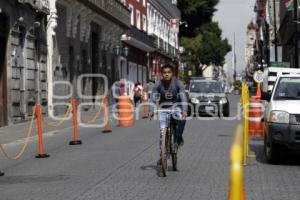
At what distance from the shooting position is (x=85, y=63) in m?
35.6

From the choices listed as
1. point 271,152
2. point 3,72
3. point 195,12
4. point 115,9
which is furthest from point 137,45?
point 271,152

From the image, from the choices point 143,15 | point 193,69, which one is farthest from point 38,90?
point 193,69

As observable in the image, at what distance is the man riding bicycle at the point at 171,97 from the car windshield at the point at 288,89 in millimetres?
2316

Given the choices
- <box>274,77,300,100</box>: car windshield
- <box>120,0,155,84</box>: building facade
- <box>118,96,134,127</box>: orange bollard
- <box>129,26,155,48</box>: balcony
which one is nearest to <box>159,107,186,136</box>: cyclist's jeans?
<box>274,77,300,100</box>: car windshield

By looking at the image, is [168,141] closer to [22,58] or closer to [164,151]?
[164,151]

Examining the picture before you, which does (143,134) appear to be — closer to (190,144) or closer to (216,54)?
(190,144)

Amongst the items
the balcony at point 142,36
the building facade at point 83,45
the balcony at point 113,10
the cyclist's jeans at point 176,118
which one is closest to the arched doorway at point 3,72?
the building facade at point 83,45

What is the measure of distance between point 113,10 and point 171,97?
99.4ft

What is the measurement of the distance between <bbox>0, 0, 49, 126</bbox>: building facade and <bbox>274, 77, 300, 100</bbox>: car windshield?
12.6 metres

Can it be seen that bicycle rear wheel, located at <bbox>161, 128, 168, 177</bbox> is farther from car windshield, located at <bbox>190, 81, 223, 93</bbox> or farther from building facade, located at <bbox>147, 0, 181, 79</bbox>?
building facade, located at <bbox>147, 0, 181, 79</bbox>

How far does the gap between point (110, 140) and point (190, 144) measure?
2.41 metres

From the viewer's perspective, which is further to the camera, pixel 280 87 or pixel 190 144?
pixel 190 144

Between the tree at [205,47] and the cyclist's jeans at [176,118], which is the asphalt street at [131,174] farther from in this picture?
the tree at [205,47]

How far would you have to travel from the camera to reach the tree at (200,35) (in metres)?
80.9
